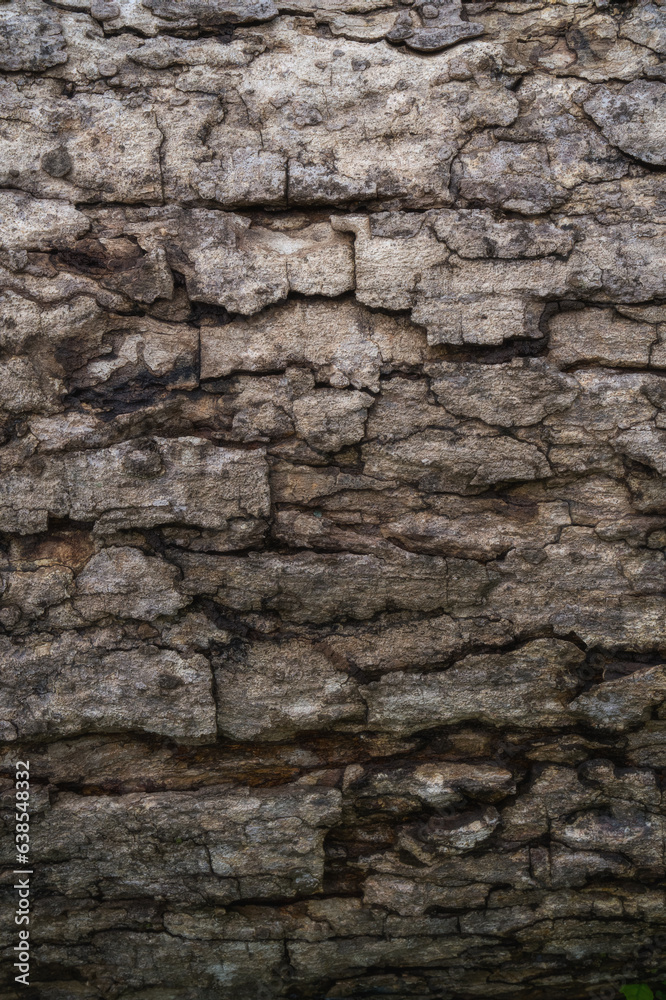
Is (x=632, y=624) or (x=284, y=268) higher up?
(x=284, y=268)

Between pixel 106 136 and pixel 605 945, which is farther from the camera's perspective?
pixel 605 945

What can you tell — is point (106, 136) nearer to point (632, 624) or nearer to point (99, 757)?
point (99, 757)

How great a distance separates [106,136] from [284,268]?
62 centimetres

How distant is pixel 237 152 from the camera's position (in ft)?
6.33

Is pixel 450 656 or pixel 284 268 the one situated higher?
pixel 284 268

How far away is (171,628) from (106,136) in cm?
139

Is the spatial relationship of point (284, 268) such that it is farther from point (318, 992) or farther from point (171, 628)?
point (318, 992)

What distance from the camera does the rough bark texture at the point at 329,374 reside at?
1.91m

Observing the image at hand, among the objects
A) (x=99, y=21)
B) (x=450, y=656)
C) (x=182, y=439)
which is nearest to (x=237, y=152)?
(x=99, y=21)

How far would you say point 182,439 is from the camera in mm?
1918

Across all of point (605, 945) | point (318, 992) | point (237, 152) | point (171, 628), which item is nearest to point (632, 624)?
point (605, 945)

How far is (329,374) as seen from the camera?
193 centimetres

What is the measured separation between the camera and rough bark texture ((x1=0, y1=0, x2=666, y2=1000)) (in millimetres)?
1907

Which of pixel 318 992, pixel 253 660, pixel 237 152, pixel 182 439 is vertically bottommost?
pixel 318 992
